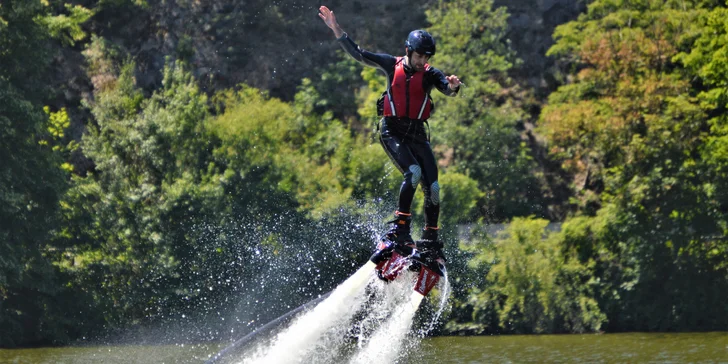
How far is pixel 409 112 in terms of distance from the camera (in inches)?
559

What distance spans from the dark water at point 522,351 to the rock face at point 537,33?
13.2m

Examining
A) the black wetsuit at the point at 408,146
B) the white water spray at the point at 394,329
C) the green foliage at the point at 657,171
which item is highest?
the green foliage at the point at 657,171

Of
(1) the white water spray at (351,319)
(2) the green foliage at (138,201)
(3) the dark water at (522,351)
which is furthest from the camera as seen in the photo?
(2) the green foliage at (138,201)

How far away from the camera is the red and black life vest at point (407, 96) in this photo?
14.0 m

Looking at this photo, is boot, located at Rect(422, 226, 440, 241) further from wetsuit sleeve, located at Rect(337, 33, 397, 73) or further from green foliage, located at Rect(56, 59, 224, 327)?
green foliage, located at Rect(56, 59, 224, 327)

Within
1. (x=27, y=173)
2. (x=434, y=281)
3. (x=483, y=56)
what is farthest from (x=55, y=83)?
(x=434, y=281)

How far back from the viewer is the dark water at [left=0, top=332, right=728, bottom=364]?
78.8 ft

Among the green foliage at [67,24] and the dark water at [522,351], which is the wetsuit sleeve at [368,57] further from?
→ the green foliage at [67,24]

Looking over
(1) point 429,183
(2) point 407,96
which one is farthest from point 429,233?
(2) point 407,96

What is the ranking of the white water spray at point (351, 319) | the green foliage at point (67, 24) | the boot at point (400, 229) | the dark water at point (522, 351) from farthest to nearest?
1. the green foliage at point (67, 24)
2. the dark water at point (522, 351)
3. the white water spray at point (351, 319)
4. the boot at point (400, 229)

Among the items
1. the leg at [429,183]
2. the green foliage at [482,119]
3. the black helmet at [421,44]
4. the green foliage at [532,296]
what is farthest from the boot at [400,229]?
the green foliage at [482,119]

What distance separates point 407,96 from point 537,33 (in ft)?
90.7

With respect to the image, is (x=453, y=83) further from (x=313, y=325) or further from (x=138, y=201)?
(x=138, y=201)

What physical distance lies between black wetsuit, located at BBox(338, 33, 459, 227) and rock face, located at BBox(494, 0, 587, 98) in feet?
86.1
